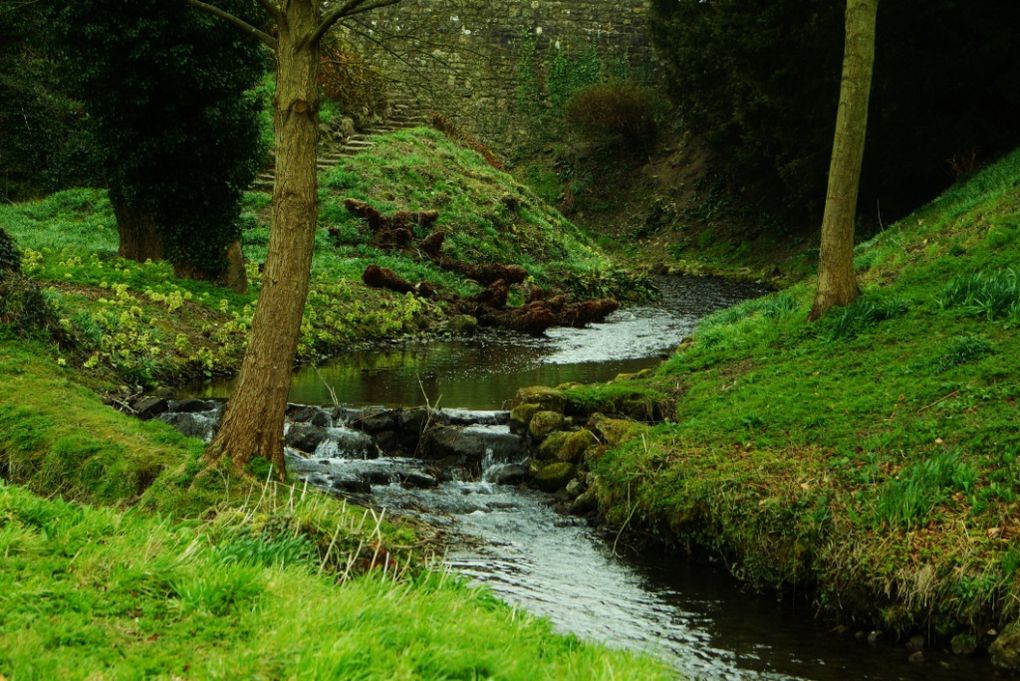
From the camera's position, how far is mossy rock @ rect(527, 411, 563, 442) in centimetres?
1090

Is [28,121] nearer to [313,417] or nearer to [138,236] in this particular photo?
[138,236]

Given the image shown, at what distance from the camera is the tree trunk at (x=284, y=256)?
7301 millimetres

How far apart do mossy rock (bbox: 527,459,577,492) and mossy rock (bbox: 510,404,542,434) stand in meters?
1.06

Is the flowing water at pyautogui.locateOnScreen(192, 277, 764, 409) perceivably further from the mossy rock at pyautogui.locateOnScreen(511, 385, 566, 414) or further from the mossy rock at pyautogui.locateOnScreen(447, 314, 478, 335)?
the mossy rock at pyautogui.locateOnScreen(511, 385, 566, 414)

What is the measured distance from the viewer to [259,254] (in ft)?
69.9

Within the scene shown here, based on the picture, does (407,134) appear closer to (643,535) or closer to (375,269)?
(375,269)

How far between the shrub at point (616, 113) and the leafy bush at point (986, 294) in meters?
30.4

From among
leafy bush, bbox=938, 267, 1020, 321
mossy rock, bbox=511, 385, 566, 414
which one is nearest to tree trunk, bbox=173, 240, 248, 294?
mossy rock, bbox=511, 385, 566, 414

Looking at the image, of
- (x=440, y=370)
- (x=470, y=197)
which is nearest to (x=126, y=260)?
(x=440, y=370)


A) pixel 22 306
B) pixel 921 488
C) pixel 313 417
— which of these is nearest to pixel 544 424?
pixel 313 417

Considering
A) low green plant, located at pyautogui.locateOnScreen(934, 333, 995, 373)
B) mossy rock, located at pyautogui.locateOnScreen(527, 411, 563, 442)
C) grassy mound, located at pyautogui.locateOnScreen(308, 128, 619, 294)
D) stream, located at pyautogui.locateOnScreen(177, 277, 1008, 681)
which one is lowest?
stream, located at pyautogui.locateOnScreen(177, 277, 1008, 681)

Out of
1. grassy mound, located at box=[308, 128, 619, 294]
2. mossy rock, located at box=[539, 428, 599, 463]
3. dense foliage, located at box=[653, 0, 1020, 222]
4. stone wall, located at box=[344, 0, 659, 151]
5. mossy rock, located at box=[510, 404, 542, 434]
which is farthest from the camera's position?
stone wall, located at box=[344, 0, 659, 151]

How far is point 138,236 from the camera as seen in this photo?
61.4 ft

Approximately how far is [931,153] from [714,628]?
722 inches
